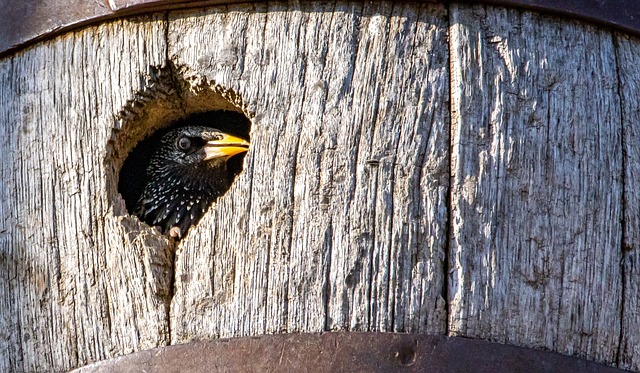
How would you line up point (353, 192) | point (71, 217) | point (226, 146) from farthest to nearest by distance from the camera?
point (226, 146), point (71, 217), point (353, 192)

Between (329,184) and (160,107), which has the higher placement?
(160,107)

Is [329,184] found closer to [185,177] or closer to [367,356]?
[367,356]

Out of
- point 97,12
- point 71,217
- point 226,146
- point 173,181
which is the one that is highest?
point 97,12

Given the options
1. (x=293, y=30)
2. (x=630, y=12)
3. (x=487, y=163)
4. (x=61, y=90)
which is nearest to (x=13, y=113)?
(x=61, y=90)

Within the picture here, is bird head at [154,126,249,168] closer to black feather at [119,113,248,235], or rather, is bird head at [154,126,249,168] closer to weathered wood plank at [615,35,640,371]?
black feather at [119,113,248,235]

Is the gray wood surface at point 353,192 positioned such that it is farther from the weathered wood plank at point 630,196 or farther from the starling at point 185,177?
the starling at point 185,177

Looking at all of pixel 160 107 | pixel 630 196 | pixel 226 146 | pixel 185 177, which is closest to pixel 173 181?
pixel 185 177

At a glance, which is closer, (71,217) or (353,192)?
(353,192)
